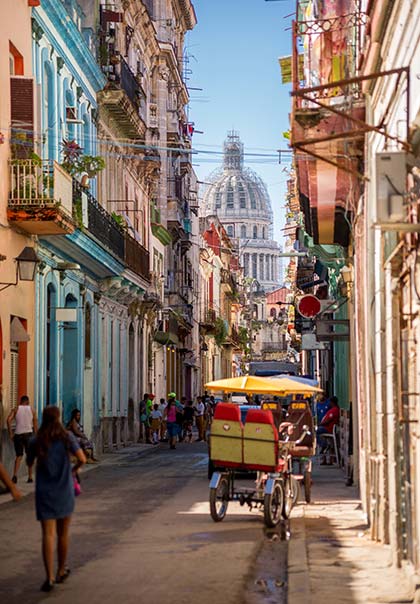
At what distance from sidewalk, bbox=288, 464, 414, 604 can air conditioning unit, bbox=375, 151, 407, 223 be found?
2.88 m

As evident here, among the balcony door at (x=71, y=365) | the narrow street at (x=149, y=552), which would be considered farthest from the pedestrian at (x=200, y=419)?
the narrow street at (x=149, y=552)

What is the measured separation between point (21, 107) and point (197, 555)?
38.0 ft

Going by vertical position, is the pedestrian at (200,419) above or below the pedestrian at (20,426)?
below

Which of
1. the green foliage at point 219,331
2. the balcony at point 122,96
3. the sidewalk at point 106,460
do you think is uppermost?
the balcony at point 122,96

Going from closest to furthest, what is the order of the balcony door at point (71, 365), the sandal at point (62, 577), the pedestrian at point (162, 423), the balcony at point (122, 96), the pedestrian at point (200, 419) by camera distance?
the sandal at point (62, 577), the balcony door at point (71, 365), the balcony at point (122, 96), the pedestrian at point (162, 423), the pedestrian at point (200, 419)

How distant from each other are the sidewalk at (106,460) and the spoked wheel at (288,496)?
14.7 ft

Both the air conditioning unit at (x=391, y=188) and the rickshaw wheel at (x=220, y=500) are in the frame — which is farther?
the rickshaw wheel at (x=220, y=500)

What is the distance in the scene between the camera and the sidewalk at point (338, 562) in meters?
10.1

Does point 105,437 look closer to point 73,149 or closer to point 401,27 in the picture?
point 73,149

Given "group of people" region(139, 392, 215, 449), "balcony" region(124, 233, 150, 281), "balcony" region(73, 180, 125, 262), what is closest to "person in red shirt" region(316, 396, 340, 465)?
"balcony" region(73, 180, 125, 262)

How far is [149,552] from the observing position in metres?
12.8

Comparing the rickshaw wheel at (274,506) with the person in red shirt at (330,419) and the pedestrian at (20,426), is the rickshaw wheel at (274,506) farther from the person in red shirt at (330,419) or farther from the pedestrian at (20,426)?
the person in red shirt at (330,419)

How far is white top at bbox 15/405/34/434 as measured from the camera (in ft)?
70.5

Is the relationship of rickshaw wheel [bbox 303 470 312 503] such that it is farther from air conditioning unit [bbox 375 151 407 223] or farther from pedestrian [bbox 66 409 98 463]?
air conditioning unit [bbox 375 151 407 223]
